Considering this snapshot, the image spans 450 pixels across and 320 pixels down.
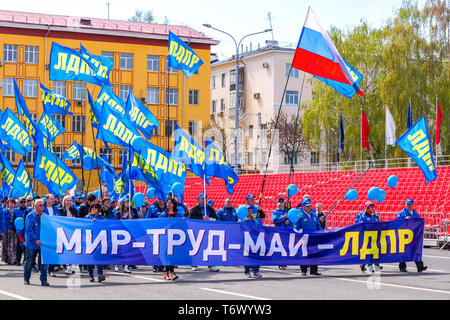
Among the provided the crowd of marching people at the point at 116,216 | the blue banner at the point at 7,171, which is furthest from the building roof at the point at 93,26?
the crowd of marching people at the point at 116,216

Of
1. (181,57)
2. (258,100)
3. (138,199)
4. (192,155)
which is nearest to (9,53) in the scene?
(258,100)

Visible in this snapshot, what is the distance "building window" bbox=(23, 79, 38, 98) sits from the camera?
194ft

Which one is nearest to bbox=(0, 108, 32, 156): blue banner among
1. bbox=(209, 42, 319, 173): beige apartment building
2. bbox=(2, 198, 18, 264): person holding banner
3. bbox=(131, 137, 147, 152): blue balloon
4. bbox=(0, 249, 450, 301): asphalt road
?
bbox=(2, 198, 18, 264): person holding banner

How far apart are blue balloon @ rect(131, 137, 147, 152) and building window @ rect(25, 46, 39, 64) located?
44428 mm

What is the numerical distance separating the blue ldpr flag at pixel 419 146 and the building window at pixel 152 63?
47430 mm

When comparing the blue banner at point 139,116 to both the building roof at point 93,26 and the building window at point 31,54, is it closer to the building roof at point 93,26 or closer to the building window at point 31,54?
the building roof at point 93,26

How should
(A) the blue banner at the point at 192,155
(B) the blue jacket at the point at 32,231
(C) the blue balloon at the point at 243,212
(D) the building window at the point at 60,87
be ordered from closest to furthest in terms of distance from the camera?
(B) the blue jacket at the point at 32,231
(C) the blue balloon at the point at 243,212
(A) the blue banner at the point at 192,155
(D) the building window at the point at 60,87

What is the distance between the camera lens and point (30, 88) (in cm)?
5934

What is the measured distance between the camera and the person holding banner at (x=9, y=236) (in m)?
18.6

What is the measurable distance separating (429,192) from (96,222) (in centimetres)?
1905

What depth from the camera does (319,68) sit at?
16594mm

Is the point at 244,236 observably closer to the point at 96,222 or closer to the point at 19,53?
the point at 96,222

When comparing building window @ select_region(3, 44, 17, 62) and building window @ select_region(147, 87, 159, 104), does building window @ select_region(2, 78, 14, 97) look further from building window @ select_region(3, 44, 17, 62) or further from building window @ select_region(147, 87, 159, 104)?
building window @ select_region(147, 87, 159, 104)

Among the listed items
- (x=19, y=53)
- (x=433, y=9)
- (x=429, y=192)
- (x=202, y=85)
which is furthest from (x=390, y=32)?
(x=19, y=53)
